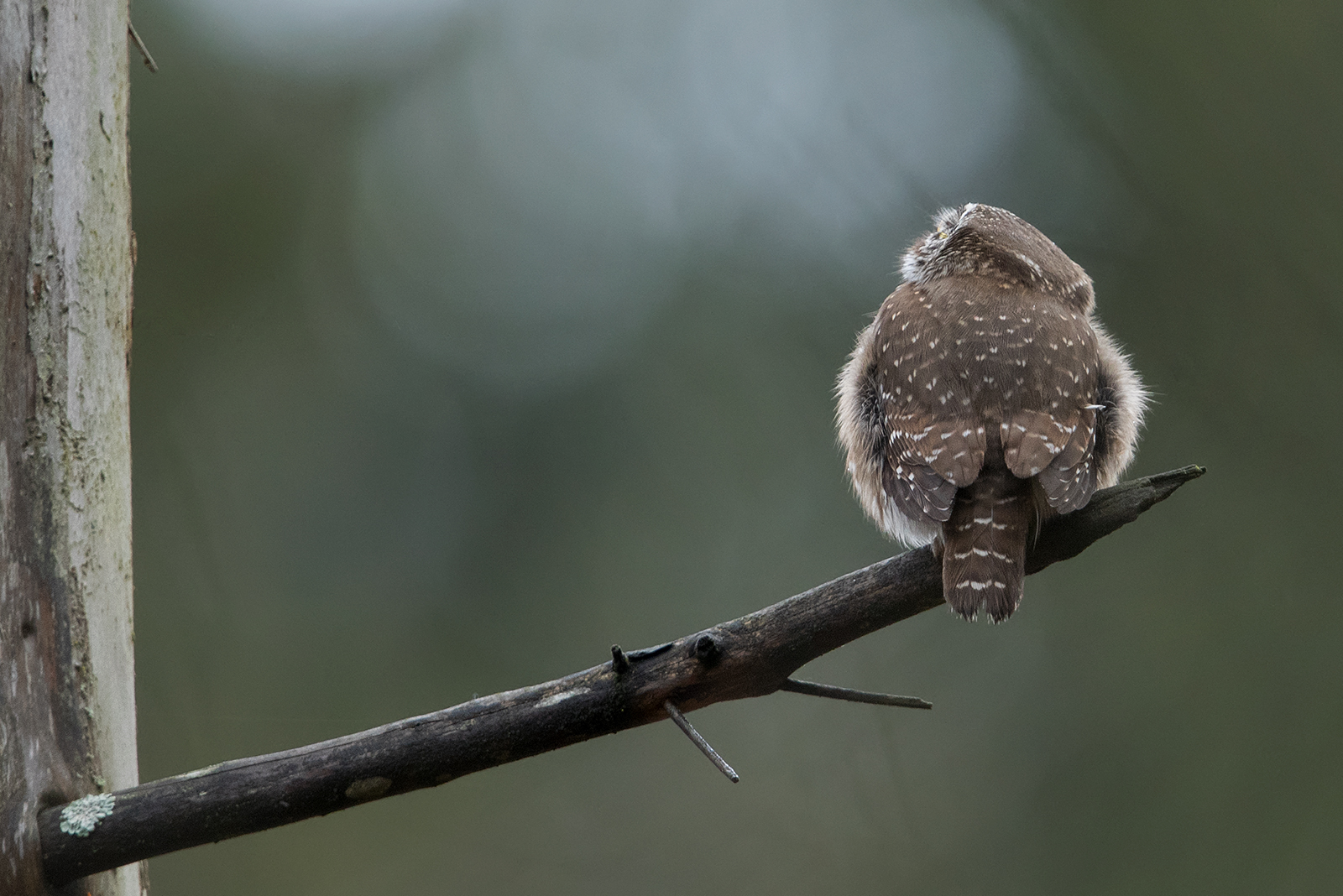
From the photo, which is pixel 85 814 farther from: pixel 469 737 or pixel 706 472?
pixel 706 472

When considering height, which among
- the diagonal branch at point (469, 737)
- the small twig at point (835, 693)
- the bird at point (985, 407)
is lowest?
the small twig at point (835, 693)

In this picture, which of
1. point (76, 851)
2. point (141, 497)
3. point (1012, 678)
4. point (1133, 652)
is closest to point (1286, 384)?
point (1133, 652)

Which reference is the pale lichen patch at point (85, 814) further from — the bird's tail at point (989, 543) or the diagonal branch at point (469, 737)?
the bird's tail at point (989, 543)

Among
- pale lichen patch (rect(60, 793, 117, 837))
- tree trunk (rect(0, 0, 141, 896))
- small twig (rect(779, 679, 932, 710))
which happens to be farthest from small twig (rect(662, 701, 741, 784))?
tree trunk (rect(0, 0, 141, 896))

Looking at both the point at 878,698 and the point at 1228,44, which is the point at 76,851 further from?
the point at 1228,44

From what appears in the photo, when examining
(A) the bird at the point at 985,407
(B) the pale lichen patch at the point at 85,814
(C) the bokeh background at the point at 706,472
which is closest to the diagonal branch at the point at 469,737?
(B) the pale lichen patch at the point at 85,814

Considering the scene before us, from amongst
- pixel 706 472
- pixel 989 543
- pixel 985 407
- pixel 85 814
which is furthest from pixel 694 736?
pixel 706 472

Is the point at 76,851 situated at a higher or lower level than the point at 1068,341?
lower
